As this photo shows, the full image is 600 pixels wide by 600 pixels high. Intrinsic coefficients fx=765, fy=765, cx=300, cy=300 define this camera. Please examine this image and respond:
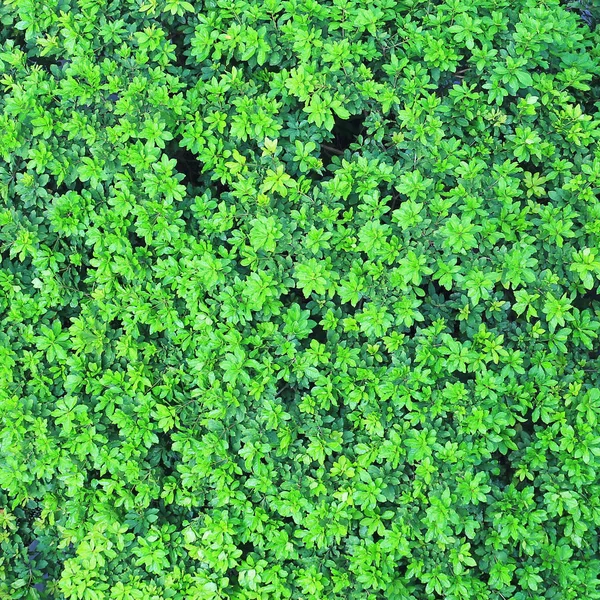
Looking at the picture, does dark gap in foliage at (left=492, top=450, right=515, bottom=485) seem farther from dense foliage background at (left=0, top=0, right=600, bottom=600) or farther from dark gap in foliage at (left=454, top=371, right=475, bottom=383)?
dark gap in foliage at (left=454, top=371, right=475, bottom=383)

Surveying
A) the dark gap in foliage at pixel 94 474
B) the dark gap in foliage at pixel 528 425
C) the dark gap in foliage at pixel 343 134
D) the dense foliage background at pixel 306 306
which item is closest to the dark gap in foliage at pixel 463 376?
the dense foliage background at pixel 306 306

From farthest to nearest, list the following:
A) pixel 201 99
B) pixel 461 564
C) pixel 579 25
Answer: pixel 579 25
pixel 201 99
pixel 461 564

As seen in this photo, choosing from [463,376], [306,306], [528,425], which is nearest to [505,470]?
[528,425]

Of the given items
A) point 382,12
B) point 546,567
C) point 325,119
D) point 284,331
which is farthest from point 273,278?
point 546,567

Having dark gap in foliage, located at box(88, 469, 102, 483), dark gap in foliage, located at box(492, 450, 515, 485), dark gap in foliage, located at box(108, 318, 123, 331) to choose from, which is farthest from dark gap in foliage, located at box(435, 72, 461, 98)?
dark gap in foliage, located at box(88, 469, 102, 483)

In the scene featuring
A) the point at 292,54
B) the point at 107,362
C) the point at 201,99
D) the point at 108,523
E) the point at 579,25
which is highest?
the point at 579,25

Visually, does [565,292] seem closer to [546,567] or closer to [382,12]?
[546,567]

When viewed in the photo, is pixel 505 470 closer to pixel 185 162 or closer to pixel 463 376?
pixel 463 376

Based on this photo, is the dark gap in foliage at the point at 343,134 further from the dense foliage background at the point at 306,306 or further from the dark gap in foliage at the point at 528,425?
the dark gap in foliage at the point at 528,425

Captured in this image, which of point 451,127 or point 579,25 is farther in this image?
point 579,25
